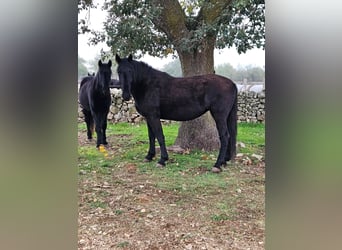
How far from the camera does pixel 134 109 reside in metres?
2.15

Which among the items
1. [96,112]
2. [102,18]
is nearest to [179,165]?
[96,112]

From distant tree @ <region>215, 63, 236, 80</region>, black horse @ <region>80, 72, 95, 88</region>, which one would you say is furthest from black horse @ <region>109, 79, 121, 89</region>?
distant tree @ <region>215, 63, 236, 80</region>

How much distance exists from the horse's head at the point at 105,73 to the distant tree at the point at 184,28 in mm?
100

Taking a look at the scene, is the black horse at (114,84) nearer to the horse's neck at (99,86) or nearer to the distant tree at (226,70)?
the horse's neck at (99,86)

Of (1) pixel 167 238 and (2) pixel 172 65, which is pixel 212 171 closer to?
(1) pixel 167 238

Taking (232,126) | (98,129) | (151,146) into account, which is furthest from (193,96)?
(98,129)

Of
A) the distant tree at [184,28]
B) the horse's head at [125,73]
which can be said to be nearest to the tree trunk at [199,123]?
the distant tree at [184,28]

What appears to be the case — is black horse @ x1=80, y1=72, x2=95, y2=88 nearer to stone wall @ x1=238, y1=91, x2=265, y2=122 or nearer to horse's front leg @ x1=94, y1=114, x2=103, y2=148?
horse's front leg @ x1=94, y1=114, x2=103, y2=148

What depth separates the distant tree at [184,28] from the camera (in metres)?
2.01

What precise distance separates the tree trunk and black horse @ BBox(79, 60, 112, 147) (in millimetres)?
487
